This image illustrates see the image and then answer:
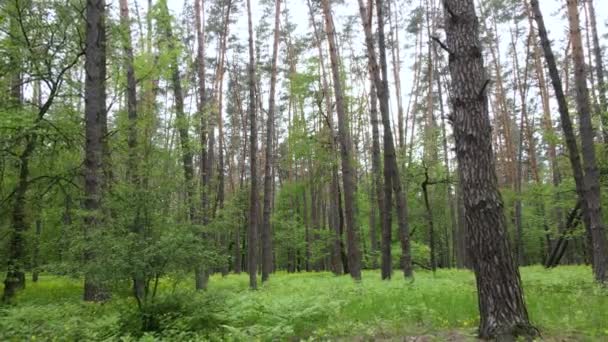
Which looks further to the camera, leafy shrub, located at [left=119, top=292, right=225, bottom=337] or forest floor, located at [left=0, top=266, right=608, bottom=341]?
leafy shrub, located at [left=119, top=292, right=225, bottom=337]

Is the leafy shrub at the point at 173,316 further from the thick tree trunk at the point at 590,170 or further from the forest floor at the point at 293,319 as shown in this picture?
the thick tree trunk at the point at 590,170

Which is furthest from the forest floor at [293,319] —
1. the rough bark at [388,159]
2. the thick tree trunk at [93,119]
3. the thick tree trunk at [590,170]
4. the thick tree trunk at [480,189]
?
the rough bark at [388,159]

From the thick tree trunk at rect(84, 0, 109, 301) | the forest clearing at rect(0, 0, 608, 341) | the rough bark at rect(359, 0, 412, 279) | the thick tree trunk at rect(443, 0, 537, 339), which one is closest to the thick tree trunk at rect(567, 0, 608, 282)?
the forest clearing at rect(0, 0, 608, 341)

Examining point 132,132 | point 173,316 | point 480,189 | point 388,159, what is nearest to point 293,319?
point 173,316

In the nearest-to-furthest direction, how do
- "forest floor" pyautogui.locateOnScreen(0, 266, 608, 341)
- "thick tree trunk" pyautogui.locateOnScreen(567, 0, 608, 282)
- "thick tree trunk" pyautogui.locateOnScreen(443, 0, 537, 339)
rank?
"thick tree trunk" pyautogui.locateOnScreen(443, 0, 537, 339)
"forest floor" pyautogui.locateOnScreen(0, 266, 608, 341)
"thick tree trunk" pyautogui.locateOnScreen(567, 0, 608, 282)

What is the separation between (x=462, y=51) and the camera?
5.06 m

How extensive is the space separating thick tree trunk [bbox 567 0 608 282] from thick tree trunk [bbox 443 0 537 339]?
6.41 meters

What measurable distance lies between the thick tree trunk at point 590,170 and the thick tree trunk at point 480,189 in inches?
252

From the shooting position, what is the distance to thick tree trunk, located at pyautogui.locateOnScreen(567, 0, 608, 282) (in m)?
9.48

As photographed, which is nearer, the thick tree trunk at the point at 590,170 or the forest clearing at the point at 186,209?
the forest clearing at the point at 186,209

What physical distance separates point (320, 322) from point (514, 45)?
2719 cm

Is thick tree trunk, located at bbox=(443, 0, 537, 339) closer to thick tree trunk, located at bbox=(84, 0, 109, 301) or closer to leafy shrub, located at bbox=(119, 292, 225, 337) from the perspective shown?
leafy shrub, located at bbox=(119, 292, 225, 337)

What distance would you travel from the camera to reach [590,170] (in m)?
9.95

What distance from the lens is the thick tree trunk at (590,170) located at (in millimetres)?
9484
